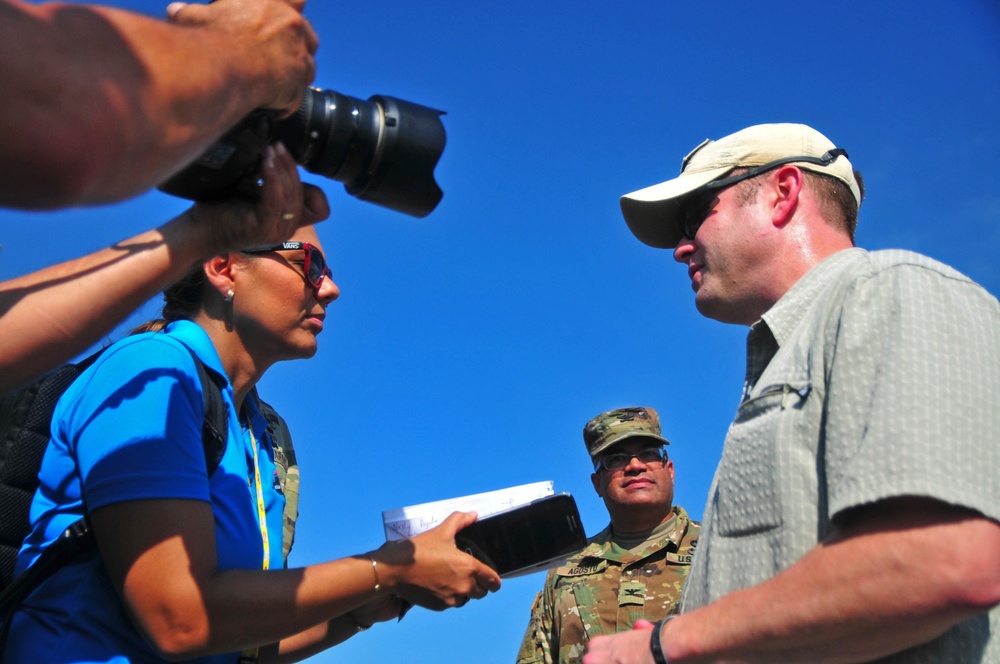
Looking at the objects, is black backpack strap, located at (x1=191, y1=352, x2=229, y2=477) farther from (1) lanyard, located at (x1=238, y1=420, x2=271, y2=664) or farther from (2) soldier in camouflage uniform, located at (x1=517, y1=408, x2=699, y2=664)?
(2) soldier in camouflage uniform, located at (x1=517, y1=408, x2=699, y2=664)

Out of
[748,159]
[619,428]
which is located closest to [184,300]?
[748,159]

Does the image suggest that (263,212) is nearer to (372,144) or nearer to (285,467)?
(372,144)

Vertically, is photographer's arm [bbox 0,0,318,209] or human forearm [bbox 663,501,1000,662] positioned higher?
photographer's arm [bbox 0,0,318,209]

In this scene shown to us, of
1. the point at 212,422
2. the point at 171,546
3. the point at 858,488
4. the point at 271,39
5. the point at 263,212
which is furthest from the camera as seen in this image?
the point at 212,422

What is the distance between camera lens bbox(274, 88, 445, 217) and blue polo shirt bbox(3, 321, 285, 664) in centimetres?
77

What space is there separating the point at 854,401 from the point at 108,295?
173 cm

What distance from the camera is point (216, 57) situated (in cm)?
147

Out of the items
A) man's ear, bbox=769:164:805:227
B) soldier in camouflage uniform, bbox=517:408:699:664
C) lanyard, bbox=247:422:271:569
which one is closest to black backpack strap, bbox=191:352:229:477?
lanyard, bbox=247:422:271:569

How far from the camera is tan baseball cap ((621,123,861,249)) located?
3.20 m

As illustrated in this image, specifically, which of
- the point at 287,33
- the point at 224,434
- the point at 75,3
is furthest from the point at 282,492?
the point at 75,3

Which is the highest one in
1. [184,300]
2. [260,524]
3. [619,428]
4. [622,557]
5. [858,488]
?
[619,428]

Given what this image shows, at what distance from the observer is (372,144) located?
2227 mm

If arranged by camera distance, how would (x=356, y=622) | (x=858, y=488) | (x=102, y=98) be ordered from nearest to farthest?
(x=102, y=98) < (x=858, y=488) < (x=356, y=622)

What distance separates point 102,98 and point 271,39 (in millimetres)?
490
